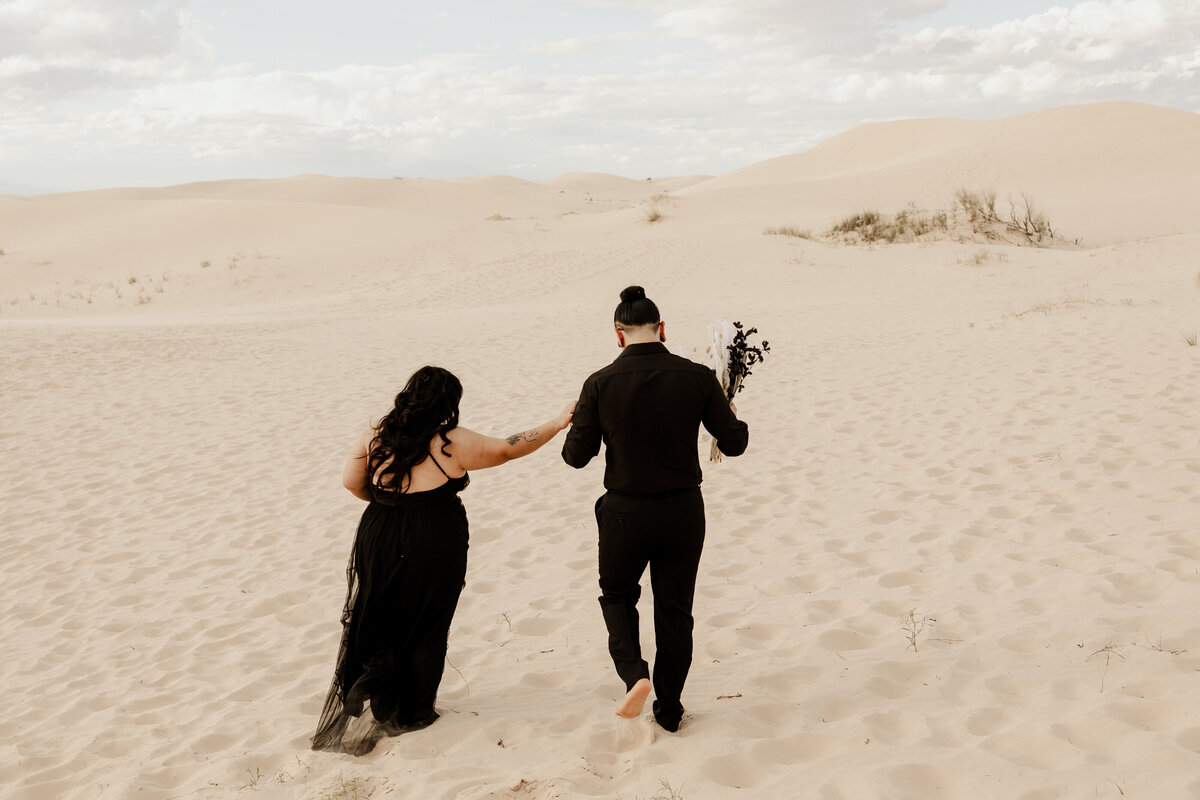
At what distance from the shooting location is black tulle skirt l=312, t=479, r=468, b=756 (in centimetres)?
391

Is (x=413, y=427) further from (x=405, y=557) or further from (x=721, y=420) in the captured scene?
(x=721, y=420)

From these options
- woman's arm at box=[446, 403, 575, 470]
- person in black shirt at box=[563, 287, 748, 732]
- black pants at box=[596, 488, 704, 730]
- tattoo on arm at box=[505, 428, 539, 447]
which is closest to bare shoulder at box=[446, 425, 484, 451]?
woman's arm at box=[446, 403, 575, 470]

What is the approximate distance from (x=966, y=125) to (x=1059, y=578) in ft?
247

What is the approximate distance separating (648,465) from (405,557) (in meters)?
1.16

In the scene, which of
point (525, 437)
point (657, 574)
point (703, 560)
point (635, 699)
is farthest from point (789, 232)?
point (635, 699)

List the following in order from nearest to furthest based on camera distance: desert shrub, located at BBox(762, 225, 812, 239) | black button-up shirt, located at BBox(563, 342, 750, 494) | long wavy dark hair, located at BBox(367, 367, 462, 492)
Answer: black button-up shirt, located at BBox(563, 342, 750, 494), long wavy dark hair, located at BBox(367, 367, 462, 492), desert shrub, located at BBox(762, 225, 812, 239)

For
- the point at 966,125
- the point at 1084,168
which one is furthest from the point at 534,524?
the point at 966,125

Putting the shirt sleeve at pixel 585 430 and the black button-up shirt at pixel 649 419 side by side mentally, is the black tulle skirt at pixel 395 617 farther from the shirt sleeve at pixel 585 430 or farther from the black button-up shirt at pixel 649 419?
the black button-up shirt at pixel 649 419

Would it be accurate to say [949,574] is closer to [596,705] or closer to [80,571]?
[596,705]

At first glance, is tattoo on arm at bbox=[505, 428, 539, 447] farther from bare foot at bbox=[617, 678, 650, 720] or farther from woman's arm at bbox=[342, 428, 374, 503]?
bare foot at bbox=[617, 678, 650, 720]

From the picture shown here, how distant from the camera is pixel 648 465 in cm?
354

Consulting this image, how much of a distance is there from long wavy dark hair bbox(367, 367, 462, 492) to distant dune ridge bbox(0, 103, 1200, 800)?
1192 millimetres

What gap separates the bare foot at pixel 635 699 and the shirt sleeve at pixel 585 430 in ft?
2.93

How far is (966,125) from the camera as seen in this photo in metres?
72.0
